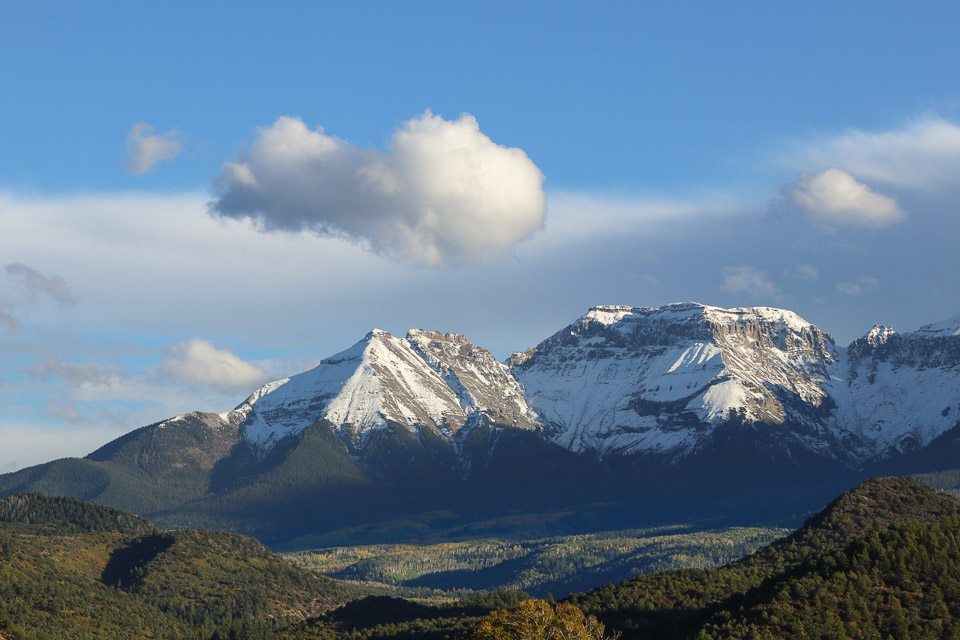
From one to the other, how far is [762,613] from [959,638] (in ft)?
87.8

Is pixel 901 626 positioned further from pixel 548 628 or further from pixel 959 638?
pixel 548 628

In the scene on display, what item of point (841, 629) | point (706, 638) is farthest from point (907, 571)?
point (706, 638)

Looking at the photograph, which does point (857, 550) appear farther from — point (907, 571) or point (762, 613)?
point (762, 613)

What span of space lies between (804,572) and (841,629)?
19696 millimetres

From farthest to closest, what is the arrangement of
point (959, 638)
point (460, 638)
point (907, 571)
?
point (907, 571)
point (959, 638)
point (460, 638)

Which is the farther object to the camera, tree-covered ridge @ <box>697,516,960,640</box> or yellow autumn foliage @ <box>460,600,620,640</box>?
tree-covered ridge @ <box>697,516,960,640</box>

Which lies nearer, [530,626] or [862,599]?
[530,626]

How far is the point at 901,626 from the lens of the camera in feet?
582

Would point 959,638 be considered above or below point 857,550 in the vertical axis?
below

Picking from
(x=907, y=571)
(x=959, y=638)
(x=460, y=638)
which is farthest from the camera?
(x=907, y=571)

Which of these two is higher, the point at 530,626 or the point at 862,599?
the point at 530,626

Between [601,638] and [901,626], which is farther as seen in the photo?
[901,626]

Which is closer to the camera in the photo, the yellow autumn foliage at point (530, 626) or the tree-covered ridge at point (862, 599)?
the yellow autumn foliage at point (530, 626)

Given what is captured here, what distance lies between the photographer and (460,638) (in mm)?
158125
